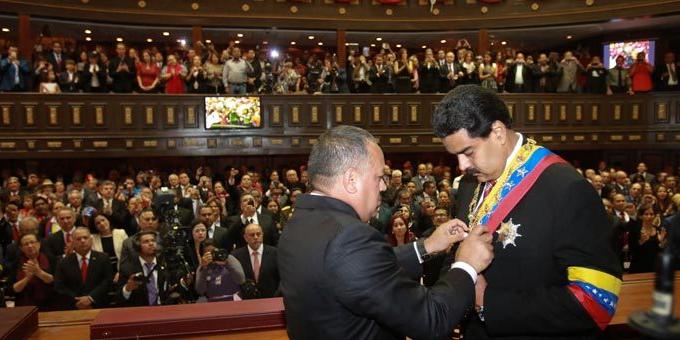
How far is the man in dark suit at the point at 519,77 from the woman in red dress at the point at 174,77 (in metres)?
8.65

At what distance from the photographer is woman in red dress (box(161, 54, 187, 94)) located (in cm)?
1380

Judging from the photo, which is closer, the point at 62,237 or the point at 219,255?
the point at 219,255

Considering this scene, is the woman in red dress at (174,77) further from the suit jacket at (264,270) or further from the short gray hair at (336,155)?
the short gray hair at (336,155)

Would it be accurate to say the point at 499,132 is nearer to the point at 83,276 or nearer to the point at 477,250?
the point at 477,250

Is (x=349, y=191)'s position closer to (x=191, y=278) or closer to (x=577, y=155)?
(x=191, y=278)

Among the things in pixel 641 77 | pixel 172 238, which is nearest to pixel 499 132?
pixel 172 238

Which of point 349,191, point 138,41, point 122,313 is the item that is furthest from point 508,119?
point 138,41

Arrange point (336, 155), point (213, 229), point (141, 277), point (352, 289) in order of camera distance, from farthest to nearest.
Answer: point (213, 229)
point (141, 277)
point (336, 155)
point (352, 289)

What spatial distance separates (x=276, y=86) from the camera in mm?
14609

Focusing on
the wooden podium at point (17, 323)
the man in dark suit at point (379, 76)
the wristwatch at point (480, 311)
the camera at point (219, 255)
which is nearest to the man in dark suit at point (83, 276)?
the camera at point (219, 255)

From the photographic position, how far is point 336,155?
1.82 m

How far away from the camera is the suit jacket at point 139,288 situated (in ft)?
15.4

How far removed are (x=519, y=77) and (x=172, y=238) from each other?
42.6 feet

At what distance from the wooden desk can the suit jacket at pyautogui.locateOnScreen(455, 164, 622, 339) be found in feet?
2.54
